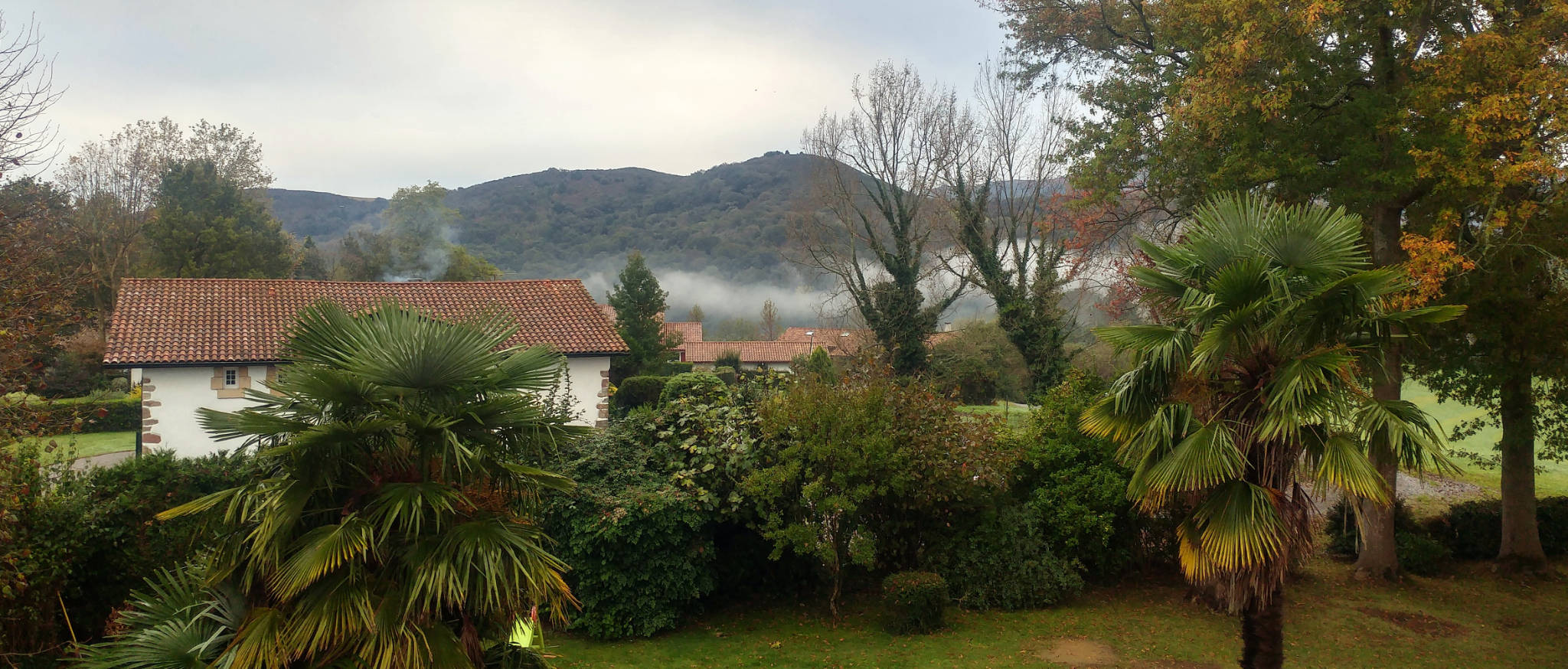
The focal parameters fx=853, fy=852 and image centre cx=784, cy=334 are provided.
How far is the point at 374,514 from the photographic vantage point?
5.94m

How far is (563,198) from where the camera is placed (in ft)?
394

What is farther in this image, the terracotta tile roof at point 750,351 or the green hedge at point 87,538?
the terracotta tile roof at point 750,351

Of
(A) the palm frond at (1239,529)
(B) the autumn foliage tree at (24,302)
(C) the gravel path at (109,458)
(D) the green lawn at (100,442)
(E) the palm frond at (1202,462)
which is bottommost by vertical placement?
(D) the green lawn at (100,442)

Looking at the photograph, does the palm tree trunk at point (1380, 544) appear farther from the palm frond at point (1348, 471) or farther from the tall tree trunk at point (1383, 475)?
the palm frond at point (1348, 471)

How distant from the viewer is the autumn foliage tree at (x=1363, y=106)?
34.2 ft

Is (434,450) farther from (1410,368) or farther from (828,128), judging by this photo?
(828,128)

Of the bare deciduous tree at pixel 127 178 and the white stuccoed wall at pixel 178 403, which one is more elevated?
the bare deciduous tree at pixel 127 178

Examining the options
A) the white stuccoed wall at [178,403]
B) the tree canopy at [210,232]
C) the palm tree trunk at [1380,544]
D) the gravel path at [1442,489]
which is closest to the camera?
the palm tree trunk at [1380,544]

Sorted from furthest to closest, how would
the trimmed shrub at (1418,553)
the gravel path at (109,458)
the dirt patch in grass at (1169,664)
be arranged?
the gravel path at (109,458) → the trimmed shrub at (1418,553) → the dirt patch in grass at (1169,664)

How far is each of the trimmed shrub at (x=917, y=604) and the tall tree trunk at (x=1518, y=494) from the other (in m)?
9.68

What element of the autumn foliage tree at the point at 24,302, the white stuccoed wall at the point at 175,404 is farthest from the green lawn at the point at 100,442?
the autumn foliage tree at the point at 24,302

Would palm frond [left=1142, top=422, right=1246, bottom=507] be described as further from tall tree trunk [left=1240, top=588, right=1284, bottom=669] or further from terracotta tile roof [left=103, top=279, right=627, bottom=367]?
terracotta tile roof [left=103, top=279, right=627, bottom=367]

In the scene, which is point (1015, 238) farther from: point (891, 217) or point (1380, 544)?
point (1380, 544)

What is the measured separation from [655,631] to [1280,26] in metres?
11.8
